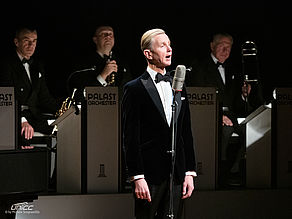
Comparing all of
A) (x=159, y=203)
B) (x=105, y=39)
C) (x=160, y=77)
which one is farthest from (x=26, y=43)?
(x=159, y=203)

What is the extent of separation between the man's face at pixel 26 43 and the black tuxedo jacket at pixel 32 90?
0.09 meters

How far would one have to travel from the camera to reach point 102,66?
7.39 metres

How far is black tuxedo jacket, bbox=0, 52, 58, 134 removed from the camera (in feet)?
22.4

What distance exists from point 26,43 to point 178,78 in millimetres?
3518

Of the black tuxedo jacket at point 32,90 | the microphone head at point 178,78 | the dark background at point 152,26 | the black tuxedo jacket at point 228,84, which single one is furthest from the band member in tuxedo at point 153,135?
the dark background at point 152,26

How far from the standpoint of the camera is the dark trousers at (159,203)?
405 centimetres

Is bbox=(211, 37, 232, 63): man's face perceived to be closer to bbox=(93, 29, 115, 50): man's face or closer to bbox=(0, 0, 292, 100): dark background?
bbox=(0, 0, 292, 100): dark background

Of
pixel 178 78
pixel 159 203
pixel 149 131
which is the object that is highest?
pixel 178 78

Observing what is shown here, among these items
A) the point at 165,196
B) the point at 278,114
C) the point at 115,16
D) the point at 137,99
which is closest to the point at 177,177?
the point at 165,196

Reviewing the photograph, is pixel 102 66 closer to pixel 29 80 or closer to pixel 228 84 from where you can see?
pixel 29 80

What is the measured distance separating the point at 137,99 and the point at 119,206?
2110 millimetres

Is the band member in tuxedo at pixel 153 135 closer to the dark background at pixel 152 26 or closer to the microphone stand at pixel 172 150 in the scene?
the microphone stand at pixel 172 150

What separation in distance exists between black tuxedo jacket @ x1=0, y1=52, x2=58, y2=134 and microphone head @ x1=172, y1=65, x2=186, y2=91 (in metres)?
3.10

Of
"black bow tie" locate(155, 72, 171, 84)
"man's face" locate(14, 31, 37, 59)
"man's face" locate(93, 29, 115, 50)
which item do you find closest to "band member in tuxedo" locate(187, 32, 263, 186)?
"man's face" locate(93, 29, 115, 50)
